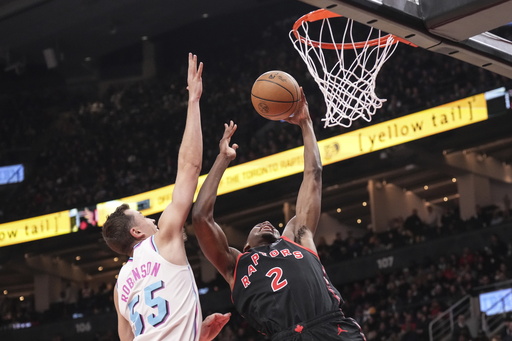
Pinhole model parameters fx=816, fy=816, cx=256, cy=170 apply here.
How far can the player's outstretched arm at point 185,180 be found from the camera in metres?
3.79

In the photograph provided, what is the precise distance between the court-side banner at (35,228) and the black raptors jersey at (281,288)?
62.8 ft

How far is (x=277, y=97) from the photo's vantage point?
525 cm

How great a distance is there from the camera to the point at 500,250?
1734cm

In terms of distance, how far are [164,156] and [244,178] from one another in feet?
17.1

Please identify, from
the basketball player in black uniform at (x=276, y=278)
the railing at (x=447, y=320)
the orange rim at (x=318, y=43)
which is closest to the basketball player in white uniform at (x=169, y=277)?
the basketball player in black uniform at (x=276, y=278)

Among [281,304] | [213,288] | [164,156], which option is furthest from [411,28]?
[164,156]

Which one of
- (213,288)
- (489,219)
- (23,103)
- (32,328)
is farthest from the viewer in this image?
(23,103)

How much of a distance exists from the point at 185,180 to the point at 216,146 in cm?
1968

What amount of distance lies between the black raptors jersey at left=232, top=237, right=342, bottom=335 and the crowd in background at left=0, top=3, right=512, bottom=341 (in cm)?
1118

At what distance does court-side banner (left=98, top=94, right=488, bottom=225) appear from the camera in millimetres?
17203

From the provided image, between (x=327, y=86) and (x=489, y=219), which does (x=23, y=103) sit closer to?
(x=489, y=219)

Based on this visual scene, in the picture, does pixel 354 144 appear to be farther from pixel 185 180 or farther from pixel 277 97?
pixel 185 180

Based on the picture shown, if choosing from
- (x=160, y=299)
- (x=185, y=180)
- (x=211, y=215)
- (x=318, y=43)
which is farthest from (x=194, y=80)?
(x=318, y=43)

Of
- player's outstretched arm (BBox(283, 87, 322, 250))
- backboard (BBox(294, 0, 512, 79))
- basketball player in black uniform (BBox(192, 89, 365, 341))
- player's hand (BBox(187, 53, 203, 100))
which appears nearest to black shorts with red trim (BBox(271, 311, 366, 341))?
basketball player in black uniform (BBox(192, 89, 365, 341))
